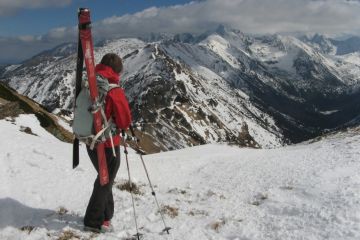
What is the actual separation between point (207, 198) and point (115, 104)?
6658 mm

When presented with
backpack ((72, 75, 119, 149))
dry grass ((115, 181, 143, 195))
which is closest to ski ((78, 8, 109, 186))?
backpack ((72, 75, 119, 149))

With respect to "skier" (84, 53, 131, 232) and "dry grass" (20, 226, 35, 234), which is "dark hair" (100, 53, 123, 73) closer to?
"skier" (84, 53, 131, 232)

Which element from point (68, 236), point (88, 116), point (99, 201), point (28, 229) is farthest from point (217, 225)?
point (28, 229)

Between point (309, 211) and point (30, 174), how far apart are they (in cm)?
1043

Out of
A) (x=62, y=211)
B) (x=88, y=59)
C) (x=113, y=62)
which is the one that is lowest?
(x=62, y=211)

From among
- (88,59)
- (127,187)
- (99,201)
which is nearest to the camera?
(88,59)

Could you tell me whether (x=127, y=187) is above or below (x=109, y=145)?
below

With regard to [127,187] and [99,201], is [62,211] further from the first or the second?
[127,187]

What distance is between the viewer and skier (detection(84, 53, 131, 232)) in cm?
1092

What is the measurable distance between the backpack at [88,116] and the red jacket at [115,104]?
0.41 ft

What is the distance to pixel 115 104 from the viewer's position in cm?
1081

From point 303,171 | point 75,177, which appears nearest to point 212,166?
point 303,171

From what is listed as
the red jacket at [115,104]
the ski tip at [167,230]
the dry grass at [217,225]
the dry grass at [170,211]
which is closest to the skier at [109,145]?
the red jacket at [115,104]

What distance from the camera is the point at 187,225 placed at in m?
12.3
